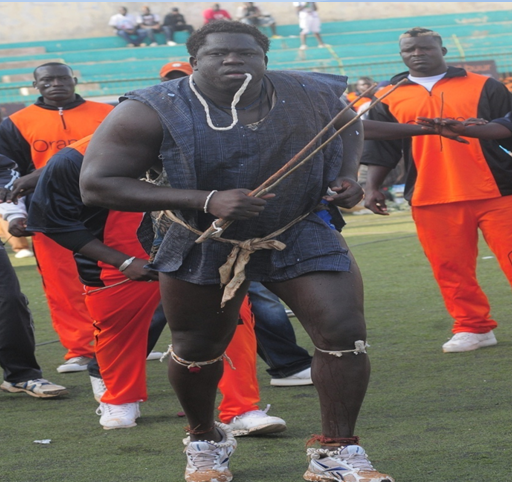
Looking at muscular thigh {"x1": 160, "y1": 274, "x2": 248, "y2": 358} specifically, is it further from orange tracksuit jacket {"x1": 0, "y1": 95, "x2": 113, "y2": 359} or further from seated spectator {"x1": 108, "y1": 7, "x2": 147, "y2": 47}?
seated spectator {"x1": 108, "y1": 7, "x2": 147, "y2": 47}

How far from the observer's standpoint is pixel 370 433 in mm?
4195

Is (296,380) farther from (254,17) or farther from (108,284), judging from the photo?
(254,17)

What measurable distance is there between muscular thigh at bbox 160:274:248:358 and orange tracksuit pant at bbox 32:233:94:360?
2.89 metres

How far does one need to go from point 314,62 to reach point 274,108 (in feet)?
80.7

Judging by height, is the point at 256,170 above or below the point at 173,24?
above

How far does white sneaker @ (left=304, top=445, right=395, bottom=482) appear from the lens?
3.32m

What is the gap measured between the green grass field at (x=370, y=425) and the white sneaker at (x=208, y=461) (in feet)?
0.26

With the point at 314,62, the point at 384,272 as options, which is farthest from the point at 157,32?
the point at 384,272

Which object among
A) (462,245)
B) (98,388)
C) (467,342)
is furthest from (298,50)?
(98,388)

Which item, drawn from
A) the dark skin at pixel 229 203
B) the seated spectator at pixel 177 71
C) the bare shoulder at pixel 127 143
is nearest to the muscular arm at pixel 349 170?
the dark skin at pixel 229 203

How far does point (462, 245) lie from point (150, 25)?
83.6 feet

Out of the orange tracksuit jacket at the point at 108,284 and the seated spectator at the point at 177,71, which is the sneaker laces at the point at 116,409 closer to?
the orange tracksuit jacket at the point at 108,284

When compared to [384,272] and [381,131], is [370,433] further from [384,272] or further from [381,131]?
[384,272]

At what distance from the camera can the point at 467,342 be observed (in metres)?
5.88
